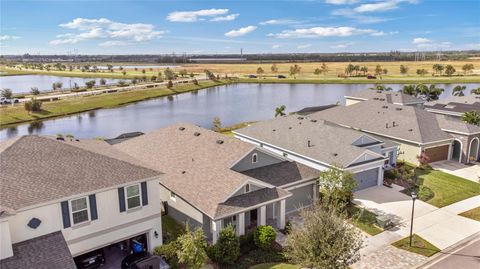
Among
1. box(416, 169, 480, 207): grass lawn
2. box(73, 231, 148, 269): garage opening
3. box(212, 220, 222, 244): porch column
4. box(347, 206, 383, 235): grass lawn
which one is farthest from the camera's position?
box(416, 169, 480, 207): grass lawn

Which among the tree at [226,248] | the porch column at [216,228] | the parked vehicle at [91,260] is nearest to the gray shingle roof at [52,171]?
the parked vehicle at [91,260]

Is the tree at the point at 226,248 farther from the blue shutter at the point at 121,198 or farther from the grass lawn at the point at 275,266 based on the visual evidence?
the blue shutter at the point at 121,198

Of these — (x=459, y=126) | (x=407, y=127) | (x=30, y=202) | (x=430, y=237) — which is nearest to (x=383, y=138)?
(x=407, y=127)

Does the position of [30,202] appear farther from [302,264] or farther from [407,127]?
[407,127]

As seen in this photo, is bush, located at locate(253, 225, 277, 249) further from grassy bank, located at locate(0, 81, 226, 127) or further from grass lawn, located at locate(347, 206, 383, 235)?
grassy bank, located at locate(0, 81, 226, 127)

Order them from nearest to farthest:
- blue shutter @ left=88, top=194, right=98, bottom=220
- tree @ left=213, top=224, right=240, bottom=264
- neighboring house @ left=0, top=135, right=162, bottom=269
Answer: neighboring house @ left=0, top=135, right=162, bottom=269 → blue shutter @ left=88, top=194, right=98, bottom=220 → tree @ left=213, top=224, right=240, bottom=264

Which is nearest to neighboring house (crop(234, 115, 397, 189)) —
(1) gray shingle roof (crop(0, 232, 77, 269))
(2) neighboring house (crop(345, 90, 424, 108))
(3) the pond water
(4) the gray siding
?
(4) the gray siding
